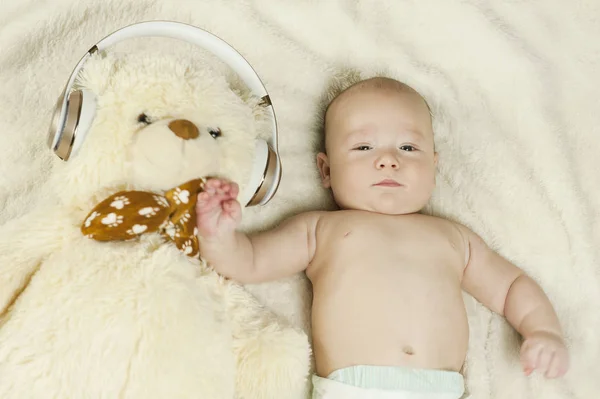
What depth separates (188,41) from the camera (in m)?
1.09

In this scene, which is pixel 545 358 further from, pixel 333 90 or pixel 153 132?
pixel 153 132

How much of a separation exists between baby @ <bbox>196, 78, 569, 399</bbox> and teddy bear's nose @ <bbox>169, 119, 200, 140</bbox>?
92 millimetres

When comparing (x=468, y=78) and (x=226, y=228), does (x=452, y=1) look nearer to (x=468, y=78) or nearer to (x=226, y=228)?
(x=468, y=78)

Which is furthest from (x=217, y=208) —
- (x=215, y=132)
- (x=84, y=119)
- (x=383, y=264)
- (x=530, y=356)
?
(x=530, y=356)

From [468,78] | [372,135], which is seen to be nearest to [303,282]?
[372,135]

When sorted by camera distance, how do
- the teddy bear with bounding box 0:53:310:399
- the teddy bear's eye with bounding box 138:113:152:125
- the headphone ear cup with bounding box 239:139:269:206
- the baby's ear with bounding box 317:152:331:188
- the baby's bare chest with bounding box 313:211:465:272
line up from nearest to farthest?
the teddy bear with bounding box 0:53:310:399 < the teddy bear's eye with bounding box 138:113:152:125 < the headphone ear cup with bounding box 239:139:269:206 < the baby's bare chest with bounding box 313:211:465:272 < the baby's ear with bounding box 317:152:331:188

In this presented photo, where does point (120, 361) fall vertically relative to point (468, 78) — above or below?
below

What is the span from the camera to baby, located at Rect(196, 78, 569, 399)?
3.69ft

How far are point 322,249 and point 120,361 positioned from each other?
1.62ft

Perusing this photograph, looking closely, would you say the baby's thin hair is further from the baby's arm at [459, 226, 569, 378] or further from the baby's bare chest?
the baby's arm at [459, 226, 569, 378]

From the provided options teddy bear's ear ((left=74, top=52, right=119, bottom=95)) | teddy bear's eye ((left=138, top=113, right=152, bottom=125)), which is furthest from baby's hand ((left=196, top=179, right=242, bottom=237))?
teddy bear's ear ((left=74, top=52, right=119, bottom=95))

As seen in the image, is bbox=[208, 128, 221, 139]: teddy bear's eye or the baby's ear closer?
bbox=[208, 128, 221, 139]: teddy bear's eye

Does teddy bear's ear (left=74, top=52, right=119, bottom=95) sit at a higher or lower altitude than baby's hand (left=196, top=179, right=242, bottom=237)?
higher

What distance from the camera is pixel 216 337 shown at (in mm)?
955
